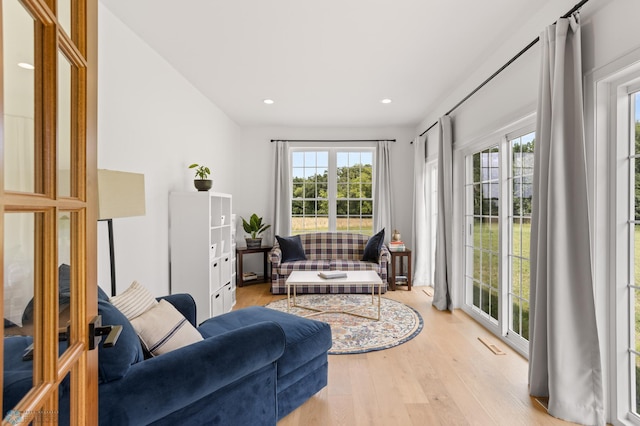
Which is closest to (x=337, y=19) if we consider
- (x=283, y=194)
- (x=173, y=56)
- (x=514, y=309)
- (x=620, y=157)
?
(x=173, y=56)

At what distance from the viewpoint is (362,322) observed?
3662mm

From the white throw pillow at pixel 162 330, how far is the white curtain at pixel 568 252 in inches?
80.6

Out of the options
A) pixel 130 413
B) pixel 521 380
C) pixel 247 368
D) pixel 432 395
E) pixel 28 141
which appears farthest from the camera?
pixel 521 380

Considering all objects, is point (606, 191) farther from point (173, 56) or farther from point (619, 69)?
point (173, 56)

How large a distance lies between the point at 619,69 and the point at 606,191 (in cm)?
65

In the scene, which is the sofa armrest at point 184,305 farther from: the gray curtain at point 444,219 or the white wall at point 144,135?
the gray curtain at point 444,219

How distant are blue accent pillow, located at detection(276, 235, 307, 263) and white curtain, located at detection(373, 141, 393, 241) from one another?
1.39m

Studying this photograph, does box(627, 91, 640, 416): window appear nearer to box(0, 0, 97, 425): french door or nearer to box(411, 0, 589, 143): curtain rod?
box(411, 0, 589, 143): curtain rod

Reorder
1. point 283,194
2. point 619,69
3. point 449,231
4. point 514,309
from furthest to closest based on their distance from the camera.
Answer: point 283,194
point 449,231
point 514,309
point 619,69

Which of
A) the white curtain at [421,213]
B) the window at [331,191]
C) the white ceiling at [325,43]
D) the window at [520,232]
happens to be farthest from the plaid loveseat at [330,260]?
the white ceiling at [325,43]

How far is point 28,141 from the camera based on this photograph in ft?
1.98

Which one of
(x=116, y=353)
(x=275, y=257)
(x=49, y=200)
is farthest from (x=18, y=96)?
(x=275, y=257)

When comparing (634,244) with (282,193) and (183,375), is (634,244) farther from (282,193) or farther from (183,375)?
(282,193)

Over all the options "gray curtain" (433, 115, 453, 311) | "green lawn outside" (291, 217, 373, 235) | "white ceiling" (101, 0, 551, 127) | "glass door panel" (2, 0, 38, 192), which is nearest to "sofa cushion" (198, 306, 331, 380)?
"glass door panel" (2, 0, 38, 192)
